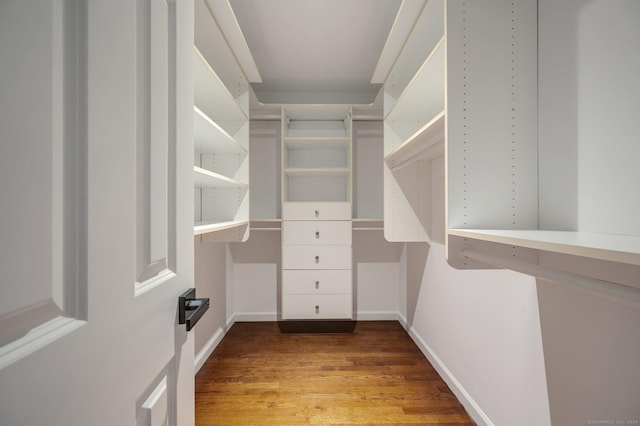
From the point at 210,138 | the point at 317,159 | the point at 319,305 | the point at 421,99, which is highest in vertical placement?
the point at 421,99

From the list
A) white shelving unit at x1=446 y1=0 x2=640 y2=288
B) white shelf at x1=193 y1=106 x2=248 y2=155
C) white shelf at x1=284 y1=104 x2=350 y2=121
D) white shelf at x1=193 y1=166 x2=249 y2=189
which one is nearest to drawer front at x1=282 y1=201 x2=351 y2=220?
white shelf at x1=193 y1=166 x2=249 y2=189

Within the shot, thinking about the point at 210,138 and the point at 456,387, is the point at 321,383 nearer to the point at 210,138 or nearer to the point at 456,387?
the point at 456,387

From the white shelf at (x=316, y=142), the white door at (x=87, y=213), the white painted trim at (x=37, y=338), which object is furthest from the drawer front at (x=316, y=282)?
the white painted trim at (x=37, y=338)

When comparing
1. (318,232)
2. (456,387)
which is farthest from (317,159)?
(456,387)

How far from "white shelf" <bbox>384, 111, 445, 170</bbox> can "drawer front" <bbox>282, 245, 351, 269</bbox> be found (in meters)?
0.89

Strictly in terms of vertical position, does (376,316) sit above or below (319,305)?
below

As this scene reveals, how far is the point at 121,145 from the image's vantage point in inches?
17.8

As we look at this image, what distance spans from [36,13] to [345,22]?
6.65 feet

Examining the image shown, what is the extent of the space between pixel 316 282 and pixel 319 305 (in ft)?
0.69

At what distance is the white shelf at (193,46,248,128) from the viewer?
4.49 ft

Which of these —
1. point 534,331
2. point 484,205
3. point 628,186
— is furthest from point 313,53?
point 534,331

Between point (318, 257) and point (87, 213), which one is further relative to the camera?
point (318, 257)

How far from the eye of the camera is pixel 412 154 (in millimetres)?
1904

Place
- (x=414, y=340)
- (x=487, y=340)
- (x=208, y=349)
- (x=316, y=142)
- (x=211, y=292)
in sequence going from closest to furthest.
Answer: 1. (x=487, y=340)
2. (x=208, y=349)
3. (x=211, y=292)
4. (x=414, y=340)
5. (x=316, y=142)
